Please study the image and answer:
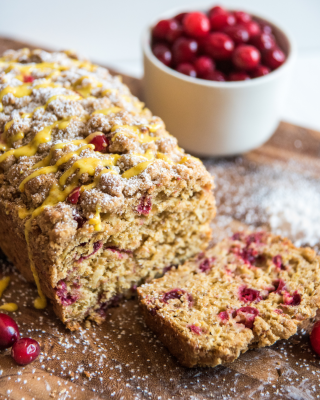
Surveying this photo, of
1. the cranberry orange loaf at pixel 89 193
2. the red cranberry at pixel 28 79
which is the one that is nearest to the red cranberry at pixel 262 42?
the cranberry orange loaf at pixel 89 193

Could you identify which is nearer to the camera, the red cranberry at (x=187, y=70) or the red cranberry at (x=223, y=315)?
the red cranberry at (x=223, y=315)

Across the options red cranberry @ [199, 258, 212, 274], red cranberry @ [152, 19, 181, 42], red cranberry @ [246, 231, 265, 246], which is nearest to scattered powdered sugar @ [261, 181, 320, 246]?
red cranberry @ [246, 231, 265, 246]

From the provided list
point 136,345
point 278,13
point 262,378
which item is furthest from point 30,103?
point 278,13

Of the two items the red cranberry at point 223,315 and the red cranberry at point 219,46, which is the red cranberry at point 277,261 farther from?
the red cranberry at point 219,46

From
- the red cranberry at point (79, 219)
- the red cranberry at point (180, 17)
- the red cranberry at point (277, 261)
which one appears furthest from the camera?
the red cranberry at point (180, 17)

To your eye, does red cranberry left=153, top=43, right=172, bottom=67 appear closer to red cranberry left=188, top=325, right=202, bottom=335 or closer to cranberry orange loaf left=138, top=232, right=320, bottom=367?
cranberry orange loaf left=138, top=232, right=320, bottom=367

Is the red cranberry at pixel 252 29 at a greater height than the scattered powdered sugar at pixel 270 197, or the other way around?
the red cranberry at pixel 252 29
